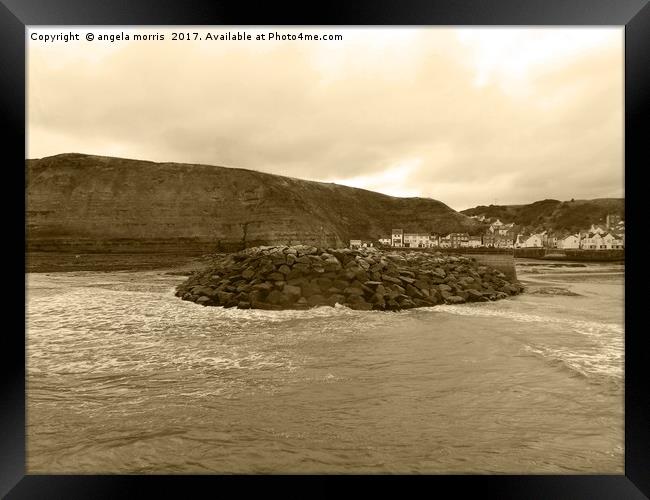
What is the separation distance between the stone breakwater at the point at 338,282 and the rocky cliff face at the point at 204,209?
12565 millimetres

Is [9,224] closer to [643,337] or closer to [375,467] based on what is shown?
[375,467]

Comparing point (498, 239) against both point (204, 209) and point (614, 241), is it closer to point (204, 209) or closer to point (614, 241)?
point (614, 241)

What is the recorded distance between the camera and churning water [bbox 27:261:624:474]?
241 cm

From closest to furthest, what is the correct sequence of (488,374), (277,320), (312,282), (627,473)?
1. (627,473)
2. (488,374)
3. (277,320)
4. (312,282)

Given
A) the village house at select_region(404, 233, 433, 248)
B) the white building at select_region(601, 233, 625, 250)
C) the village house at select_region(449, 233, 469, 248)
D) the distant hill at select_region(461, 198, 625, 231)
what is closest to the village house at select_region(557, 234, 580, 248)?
the distant hill at select_region(461, 198, 625, 231)

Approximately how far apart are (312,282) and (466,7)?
19.1 feet

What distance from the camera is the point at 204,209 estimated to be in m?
29.2

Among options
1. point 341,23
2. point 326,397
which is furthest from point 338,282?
point 341,23

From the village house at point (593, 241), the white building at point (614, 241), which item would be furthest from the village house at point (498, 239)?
the white building at point (614, 241)

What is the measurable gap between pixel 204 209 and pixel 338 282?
24.6 metres

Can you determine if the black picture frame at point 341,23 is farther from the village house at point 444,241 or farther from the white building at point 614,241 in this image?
the village house at point 444,241

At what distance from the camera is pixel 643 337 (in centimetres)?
263

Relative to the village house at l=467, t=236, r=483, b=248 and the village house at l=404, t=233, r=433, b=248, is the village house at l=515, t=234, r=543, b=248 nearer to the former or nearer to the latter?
the village house at l=467, t=236, r=483, b=248

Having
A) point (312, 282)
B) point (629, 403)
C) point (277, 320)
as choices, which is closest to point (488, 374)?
point (629, 403)
